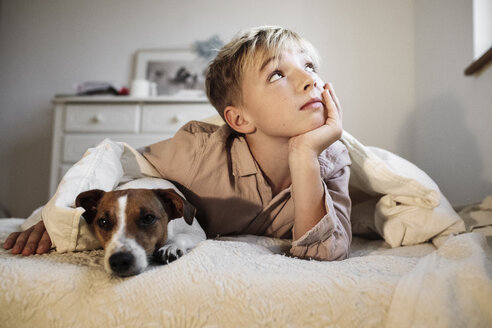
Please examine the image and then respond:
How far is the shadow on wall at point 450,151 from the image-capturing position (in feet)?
4.97

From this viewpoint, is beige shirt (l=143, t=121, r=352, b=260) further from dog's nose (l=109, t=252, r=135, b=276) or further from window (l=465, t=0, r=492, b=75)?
window (l=465, t=0, r=492, b=75)

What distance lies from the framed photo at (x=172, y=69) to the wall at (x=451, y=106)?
1.69 metres

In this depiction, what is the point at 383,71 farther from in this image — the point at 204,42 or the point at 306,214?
the point at 306,214

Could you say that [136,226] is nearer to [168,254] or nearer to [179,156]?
[168,254]

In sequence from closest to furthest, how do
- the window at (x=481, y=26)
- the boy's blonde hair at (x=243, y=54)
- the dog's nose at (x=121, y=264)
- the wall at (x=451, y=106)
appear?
the dog's nose at (x=121, y=264) → the boy's blonde hair at (x=243, y=54) → the wall at (x=451, y=106) → the window at (x=481, y=26)

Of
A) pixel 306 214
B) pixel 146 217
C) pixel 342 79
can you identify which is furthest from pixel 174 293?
pixel 342 79

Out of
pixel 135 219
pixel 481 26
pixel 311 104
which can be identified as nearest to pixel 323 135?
pixel 311 104

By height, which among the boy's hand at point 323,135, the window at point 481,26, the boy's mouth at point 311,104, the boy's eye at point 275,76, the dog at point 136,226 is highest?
the window at point 481,26

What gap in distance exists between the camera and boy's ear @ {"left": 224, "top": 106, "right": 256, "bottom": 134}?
40.4 inches

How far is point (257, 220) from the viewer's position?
1.02 m

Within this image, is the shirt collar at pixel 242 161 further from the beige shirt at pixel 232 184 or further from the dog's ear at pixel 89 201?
the dog's ear at pixel 89 201

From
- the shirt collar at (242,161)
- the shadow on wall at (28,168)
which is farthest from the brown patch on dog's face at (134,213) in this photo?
the shadow on wall at (28,168)

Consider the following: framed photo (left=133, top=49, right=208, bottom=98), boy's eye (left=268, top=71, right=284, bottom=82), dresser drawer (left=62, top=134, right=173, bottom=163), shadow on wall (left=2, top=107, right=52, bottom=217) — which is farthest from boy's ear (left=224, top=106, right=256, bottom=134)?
shadow on wall (left=2, top=107, right=52, bottom=217)

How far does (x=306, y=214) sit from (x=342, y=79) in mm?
2130
